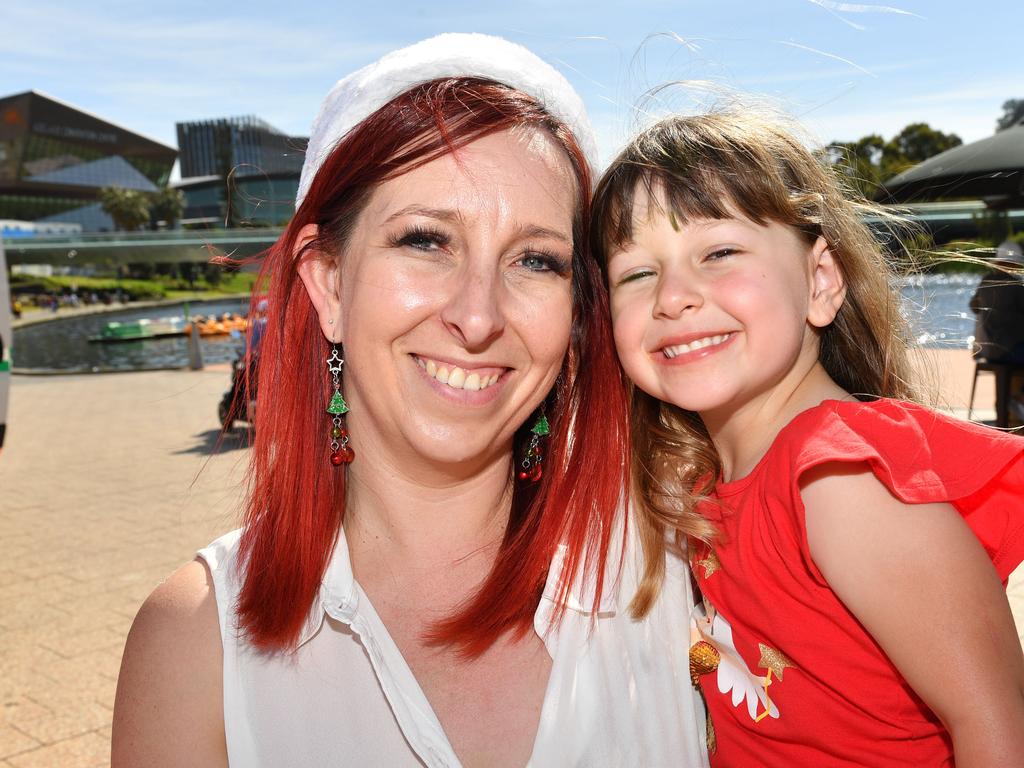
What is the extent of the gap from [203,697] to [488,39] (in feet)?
4.66

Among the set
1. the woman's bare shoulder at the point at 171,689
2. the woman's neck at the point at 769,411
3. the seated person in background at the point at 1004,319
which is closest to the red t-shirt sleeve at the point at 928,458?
the woman's neck at the point at 769,411

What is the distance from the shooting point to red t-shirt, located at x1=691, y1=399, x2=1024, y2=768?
5.55 feet

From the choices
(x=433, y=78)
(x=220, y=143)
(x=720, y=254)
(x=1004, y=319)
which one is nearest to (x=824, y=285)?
(x=720, y=254)

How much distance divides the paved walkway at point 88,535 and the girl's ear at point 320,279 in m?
0.44

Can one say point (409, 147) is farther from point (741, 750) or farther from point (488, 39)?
point (741, 750)

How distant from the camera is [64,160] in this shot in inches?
3004

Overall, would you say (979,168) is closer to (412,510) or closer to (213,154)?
(412,510)

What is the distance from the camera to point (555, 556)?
1.93m

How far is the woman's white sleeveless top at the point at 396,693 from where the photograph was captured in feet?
5.38

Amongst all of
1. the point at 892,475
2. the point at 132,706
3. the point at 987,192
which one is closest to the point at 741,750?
the point at 892,475

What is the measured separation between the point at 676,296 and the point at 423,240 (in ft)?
1.89

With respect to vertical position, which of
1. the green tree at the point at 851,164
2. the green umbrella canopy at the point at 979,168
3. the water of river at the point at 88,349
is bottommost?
the water of river at the point at 88,349

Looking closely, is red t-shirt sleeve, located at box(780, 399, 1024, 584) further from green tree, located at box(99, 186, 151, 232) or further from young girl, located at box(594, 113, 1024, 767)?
green tree, located at box(99, 186, 151, 232)

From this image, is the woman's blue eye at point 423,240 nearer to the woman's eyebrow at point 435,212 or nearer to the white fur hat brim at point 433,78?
the woman's eyebrow at point 435,212
